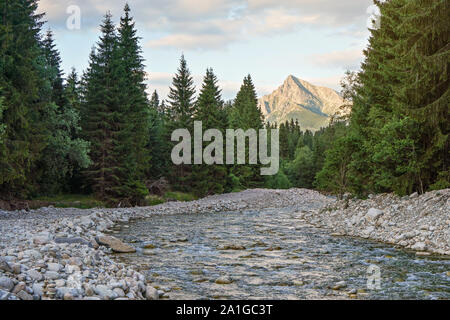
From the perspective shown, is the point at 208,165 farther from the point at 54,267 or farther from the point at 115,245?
the point at 54,267

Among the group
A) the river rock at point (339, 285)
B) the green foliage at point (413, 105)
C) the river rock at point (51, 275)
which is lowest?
the river rock at point (339, 285)

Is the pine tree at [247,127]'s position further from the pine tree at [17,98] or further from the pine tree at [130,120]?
the pine tree at [17,98]

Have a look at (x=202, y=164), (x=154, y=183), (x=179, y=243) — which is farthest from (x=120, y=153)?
(x=179, y=243)

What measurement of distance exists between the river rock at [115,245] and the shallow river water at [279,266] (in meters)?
0.37

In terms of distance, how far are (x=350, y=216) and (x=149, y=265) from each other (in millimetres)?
11310

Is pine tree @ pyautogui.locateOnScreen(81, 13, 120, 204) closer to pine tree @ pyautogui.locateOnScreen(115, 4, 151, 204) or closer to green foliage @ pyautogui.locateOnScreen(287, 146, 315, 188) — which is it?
pine tree @ pyautogui.locateOnScreen(115, 4, 151, 204)

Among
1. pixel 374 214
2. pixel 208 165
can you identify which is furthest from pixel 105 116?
pixel 374 214

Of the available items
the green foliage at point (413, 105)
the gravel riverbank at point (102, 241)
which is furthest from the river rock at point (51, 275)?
the green foliage at point (413, 105)

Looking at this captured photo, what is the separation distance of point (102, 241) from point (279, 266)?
239 inches

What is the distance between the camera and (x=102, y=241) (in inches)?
492

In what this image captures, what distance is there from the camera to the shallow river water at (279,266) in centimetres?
761

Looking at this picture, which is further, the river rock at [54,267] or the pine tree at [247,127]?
the pine tree at [247,127]

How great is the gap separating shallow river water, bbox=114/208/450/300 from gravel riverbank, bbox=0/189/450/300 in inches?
31.4
